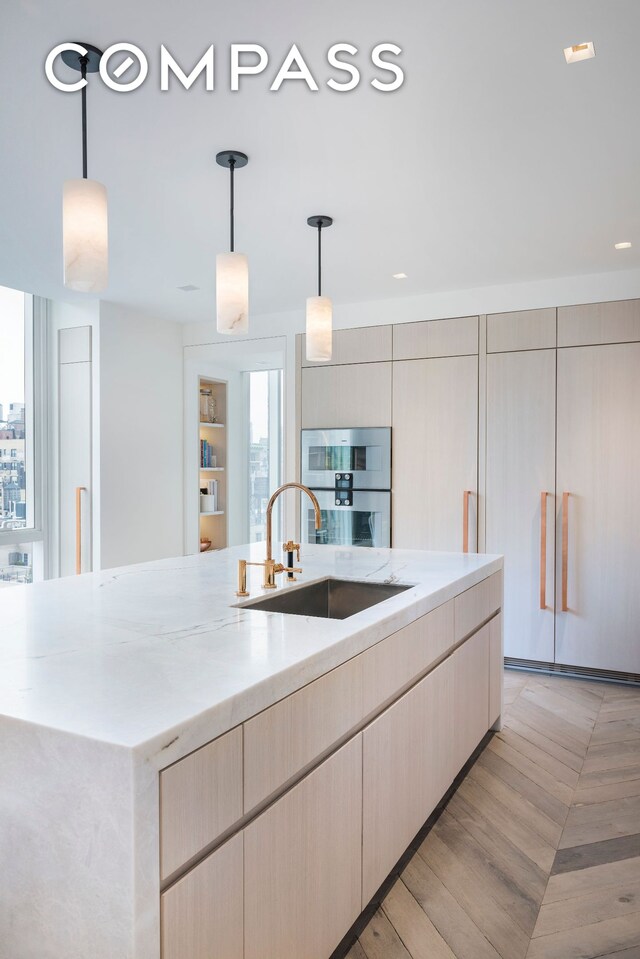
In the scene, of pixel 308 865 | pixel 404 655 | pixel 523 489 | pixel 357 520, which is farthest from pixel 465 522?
pixel 308 865

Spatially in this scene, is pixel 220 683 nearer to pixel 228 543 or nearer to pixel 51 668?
pixel 51 668

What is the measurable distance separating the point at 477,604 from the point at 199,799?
1.93m

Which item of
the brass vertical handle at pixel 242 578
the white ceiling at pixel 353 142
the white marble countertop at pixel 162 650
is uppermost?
the white ceiling at pixel 353 142

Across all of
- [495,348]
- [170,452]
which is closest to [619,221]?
[495,348]

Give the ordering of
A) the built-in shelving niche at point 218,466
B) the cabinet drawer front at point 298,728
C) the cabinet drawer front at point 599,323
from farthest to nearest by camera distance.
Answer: the built-in shelving niche at point 218,466 → the cabinet drawer front at point 599,323 → the cabinet drawer front at point 298,728

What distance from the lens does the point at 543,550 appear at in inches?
169

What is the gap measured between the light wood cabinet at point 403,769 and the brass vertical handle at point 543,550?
6.68 feet

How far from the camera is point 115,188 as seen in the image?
113 inches

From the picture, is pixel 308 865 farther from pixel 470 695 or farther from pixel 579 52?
pixel 579 52

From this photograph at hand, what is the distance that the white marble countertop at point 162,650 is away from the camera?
113 cm

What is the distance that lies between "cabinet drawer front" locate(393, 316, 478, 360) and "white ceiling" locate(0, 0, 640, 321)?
48 centimetres

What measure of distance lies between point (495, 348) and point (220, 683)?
3.66m

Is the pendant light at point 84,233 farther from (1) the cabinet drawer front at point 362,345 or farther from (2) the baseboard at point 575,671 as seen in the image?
(2) the baseboard at point 575,671

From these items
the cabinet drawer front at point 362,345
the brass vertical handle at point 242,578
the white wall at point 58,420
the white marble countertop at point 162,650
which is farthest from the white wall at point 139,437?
the brass vertical handle at point 242,578
